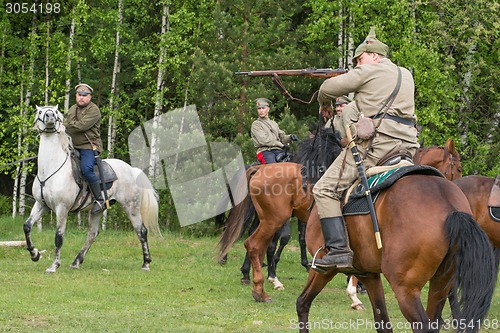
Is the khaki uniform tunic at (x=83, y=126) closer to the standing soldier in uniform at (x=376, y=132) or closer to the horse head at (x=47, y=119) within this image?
the horse head at (x=47, y=119)

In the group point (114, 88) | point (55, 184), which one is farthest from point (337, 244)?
point (114, 88)

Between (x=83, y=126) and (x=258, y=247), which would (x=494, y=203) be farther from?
(x=83, y=126)

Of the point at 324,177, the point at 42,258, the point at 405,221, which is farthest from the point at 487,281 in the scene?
the point at 42,258

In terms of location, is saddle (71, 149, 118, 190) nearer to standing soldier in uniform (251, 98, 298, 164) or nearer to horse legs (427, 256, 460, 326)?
standing soldier in uniform (251, 98, 298, 164)

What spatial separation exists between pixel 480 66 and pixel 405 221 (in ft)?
59.2

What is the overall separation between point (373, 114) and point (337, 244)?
1.23 m

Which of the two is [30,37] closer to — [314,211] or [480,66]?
[480,66]

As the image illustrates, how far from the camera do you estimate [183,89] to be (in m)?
26.2

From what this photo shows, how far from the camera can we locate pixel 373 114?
7.55 m

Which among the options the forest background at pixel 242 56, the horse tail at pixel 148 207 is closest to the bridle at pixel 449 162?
the horse tail at pixel 148 207

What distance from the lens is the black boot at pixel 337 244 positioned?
730cm

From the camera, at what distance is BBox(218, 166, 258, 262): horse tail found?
42.4 feet

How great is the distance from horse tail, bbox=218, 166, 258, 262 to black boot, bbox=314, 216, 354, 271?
5431mm

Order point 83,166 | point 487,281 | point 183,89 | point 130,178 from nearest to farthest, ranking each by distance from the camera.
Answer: point 487,281 → point 83,166 → point 130,178 → point 183,89
